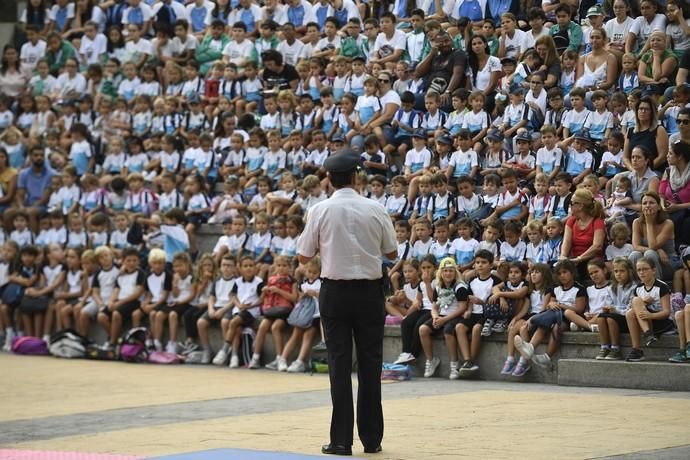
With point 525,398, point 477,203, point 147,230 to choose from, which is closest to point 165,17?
point 147,230

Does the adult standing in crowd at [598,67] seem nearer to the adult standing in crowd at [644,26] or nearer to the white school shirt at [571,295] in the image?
the adult standing in crowd at [644,26]

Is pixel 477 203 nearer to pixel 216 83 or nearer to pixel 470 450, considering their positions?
pixel 216 83

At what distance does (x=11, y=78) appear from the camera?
25.2m

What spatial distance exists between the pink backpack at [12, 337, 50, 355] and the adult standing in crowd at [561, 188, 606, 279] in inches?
327

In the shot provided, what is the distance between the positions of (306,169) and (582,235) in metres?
5.63

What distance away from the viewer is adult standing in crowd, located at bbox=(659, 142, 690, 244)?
48.9 ft

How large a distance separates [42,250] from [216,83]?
4299 millimetres

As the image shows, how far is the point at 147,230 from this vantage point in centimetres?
2041

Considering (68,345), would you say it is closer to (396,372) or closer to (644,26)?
(396,372)

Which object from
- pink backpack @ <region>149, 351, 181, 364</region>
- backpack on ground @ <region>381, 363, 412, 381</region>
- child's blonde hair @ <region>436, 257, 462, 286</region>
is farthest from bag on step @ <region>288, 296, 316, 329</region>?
pink backpack @ <region>149, 351, 181, 364</region>

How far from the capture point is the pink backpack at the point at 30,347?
756 inches

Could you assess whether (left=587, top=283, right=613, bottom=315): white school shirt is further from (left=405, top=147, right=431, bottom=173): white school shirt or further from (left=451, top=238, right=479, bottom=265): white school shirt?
(left=405, top=147, right=431, bottom=173): white school shirt

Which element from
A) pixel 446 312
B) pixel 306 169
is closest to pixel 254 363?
pixel 446 312

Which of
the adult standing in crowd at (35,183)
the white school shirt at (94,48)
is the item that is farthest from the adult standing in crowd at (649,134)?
the white school shirt at (94,48)
